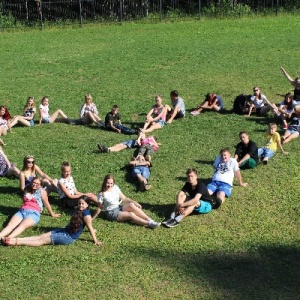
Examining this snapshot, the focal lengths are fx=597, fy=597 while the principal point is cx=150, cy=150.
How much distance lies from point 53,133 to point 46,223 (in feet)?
19.9

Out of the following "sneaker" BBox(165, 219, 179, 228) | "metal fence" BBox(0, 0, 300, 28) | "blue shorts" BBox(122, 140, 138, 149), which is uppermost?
"metal fence" BBox(0, 0, 300, 28)

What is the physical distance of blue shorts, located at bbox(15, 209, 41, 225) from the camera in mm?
11000

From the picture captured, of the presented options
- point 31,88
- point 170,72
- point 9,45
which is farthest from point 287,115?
point 9,45

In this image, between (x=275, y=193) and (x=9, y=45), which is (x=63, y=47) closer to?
(x=9, y=45)

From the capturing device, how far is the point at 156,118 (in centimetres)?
1702

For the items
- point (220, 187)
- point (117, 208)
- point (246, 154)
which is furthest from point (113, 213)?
point (246, 154)

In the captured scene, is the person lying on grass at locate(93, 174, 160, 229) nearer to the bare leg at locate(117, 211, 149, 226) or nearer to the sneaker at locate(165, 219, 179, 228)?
the bare leg at locate(117, 211, 149, 226)

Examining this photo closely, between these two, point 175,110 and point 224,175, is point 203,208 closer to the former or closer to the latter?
point 224,175

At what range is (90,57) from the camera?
26.6 metres

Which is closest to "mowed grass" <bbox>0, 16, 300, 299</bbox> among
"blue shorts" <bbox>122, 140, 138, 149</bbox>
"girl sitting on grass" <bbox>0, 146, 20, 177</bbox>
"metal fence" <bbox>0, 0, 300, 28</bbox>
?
"girl sitting on grass" <bbox>0, 146, 20, 177</bbox>

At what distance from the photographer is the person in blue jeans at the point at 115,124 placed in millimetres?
16688

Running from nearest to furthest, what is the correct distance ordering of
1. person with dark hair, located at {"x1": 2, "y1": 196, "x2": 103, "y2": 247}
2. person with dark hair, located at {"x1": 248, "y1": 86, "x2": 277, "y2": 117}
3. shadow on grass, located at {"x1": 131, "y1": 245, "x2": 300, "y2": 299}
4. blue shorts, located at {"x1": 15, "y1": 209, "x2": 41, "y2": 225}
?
shadow on grass, located at {"x1": 131, "y1": 245, "x2": 300, "y2": 299} → person with dark hair, located at {"x1": 2, "y1": 196, "x2": 103, "y2": 247} → blue shorts, located at {"x1": 15, "y1": 209, "x2": 41, "y2": 225} → person with dark hair, located at {"x1": 248, "y1": 86, "x2": 277, "y2": 117}

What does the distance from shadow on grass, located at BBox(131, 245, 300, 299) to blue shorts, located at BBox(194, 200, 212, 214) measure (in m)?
1.40

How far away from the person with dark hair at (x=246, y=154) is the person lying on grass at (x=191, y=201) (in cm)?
227
